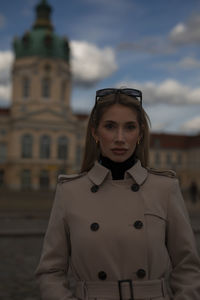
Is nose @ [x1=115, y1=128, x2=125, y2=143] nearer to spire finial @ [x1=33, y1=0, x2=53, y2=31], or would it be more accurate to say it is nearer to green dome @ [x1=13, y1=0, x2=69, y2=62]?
green dome @ [x1=13, y1=0, x2=69, y2=62]

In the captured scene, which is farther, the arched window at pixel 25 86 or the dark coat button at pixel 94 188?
the arched window at pixel 25 86

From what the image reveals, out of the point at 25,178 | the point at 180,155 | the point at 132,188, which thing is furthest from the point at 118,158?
the point at 180,155

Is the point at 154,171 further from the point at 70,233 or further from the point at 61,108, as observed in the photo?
the point at 61,108

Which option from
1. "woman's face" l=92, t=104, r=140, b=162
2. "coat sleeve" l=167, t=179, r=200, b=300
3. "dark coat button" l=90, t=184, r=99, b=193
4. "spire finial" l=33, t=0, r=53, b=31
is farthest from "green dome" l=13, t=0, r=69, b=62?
"coat sleeve" l=167, t=179, r=200, b=300

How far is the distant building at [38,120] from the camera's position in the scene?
5272 cm

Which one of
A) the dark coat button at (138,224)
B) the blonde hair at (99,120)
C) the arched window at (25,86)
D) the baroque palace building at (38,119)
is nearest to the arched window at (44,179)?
the baroque palace building at (38,119)

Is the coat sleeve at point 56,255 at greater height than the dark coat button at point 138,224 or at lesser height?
lesser

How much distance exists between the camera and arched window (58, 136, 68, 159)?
2136 inches

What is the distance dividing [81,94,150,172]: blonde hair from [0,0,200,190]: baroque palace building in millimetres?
50069

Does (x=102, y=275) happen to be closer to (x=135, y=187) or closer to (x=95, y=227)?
(x=95, y=227)

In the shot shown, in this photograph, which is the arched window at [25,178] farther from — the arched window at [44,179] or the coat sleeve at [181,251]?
the coat sleeve at [181,251]

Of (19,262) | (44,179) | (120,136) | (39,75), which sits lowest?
(44,179)

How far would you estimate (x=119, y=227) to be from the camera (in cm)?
200

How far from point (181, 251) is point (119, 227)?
0.35 meters
